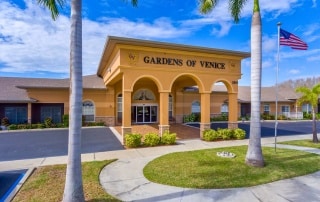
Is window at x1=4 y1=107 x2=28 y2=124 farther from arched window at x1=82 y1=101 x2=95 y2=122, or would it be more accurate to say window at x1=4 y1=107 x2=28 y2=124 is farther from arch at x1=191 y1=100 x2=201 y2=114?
arch at x1=191 y1=100 x2=201 y2=114

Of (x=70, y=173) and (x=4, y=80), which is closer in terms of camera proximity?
(x=70, y=173)

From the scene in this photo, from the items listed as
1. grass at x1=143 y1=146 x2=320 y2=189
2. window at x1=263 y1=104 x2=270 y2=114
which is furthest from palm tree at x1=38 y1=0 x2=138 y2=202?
window at x1=263 y1=104 x2=270 y2=114

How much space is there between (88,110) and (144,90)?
698 cm

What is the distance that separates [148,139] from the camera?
1354 centimetres

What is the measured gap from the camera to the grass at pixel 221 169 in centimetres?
732

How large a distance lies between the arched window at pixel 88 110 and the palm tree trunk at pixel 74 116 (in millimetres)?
19331

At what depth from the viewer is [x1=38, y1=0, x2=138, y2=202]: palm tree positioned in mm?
5258

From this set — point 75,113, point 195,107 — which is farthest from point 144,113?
point 75,113

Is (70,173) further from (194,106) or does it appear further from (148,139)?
(194,106)

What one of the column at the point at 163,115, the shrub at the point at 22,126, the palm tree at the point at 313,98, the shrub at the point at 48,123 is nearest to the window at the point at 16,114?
the shrub at the point at 22,126

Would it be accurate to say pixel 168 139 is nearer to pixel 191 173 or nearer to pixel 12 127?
pixel 191 173

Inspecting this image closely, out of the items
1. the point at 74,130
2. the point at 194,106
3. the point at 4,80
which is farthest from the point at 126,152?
the point at 4,80

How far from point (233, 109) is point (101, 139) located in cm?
1100

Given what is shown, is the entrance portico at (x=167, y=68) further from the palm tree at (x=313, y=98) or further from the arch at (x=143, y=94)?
the arch at (x=143, y=94)
